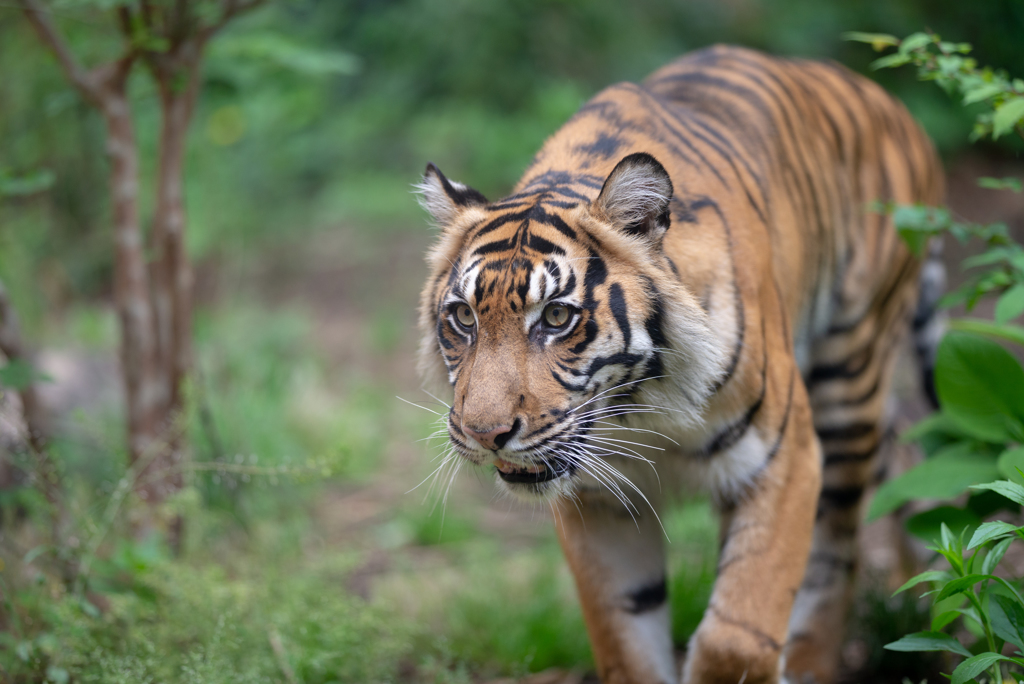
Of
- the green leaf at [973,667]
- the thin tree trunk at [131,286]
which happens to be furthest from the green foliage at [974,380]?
the thin tree trunk at [131,286]

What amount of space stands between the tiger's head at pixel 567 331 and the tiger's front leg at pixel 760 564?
357 millimetres

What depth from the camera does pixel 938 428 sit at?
310 cm

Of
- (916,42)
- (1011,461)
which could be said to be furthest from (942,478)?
(916,42)

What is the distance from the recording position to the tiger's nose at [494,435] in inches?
79.2

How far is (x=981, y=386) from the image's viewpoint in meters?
2.61

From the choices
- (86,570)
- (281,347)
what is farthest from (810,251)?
(281,347)

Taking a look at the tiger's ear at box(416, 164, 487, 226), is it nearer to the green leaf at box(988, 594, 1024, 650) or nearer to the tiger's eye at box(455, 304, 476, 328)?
the tiger's eye at box(455, 304, 476, 328)

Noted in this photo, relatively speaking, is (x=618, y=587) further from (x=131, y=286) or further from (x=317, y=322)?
(x=317, y=322)

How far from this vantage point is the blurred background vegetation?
288 cm

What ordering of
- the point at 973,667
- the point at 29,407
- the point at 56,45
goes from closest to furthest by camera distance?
the point at 973,667, the point at 29,407, the point at 56,45

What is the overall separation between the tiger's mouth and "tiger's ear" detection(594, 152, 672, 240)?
65 centimetres

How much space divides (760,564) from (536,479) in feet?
2.45

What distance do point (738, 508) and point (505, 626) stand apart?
121 centimetres

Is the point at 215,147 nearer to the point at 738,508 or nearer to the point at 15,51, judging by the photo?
the point at 15,51
